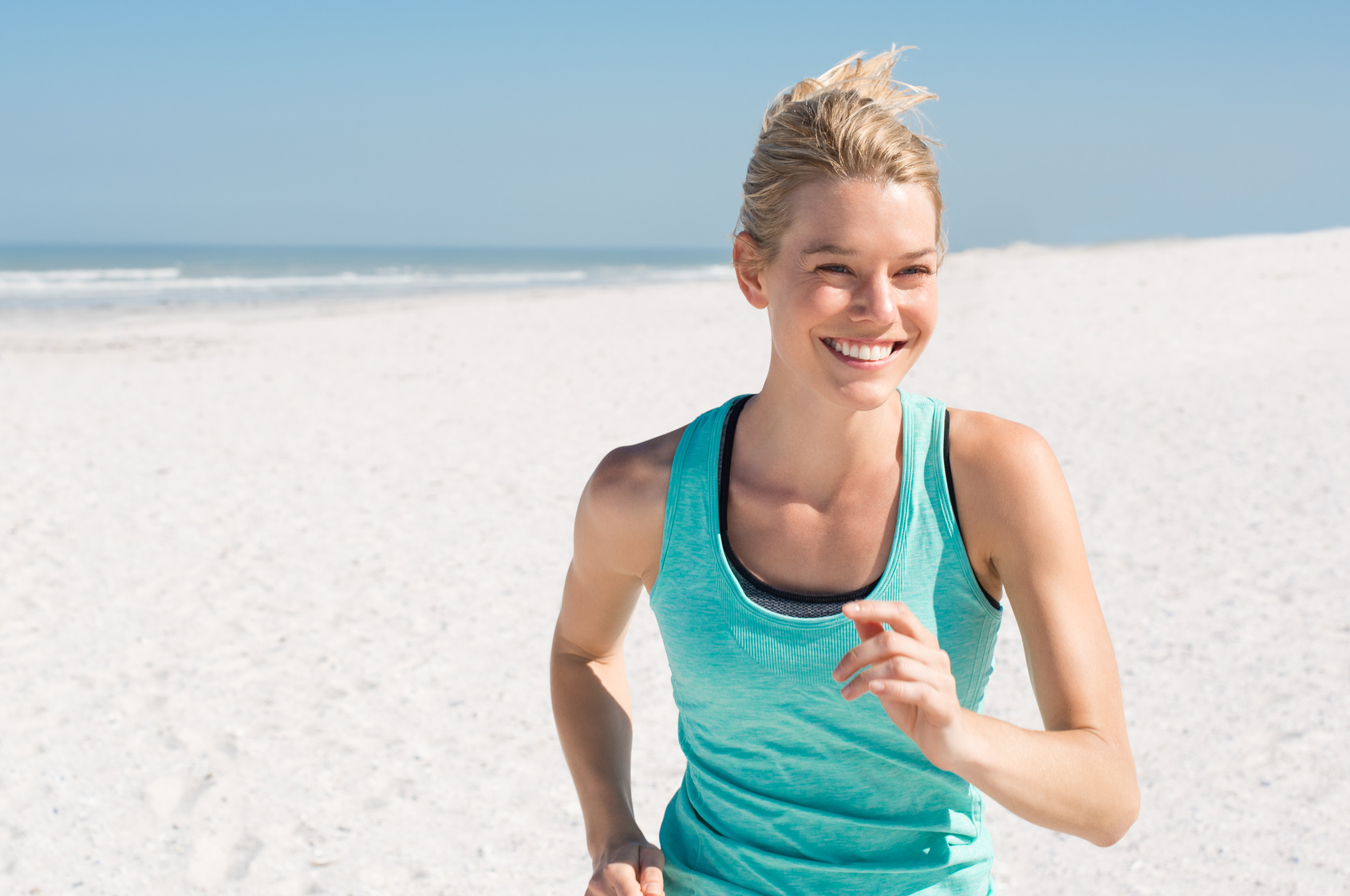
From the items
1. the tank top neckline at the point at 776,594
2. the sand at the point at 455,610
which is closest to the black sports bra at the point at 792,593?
the tank top neckline at the point at 776,594

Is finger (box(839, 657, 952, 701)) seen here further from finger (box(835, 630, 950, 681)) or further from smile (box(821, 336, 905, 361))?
smile (box(821, 336, 905, 361))

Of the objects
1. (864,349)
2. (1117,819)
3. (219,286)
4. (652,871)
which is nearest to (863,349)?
(864,349)

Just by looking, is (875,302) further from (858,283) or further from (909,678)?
(909,678)

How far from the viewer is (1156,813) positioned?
3477 mm

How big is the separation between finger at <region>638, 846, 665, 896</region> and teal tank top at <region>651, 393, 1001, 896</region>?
0.32 ft

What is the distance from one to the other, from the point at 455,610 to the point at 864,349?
4.16 metres

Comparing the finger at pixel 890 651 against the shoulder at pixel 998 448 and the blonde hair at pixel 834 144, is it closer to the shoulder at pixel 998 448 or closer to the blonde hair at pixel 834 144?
the shoulder at pixel 998 448

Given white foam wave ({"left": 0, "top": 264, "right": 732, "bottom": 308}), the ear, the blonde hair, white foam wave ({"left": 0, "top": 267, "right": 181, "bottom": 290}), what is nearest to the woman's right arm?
the ear

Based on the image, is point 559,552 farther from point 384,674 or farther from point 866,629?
point 866,629

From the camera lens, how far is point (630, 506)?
180cm

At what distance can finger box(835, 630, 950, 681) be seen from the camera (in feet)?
4.16

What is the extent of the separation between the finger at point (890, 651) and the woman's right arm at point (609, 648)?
1.86ft

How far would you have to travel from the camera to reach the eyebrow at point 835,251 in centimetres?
156

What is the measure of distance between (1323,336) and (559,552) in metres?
9.98
